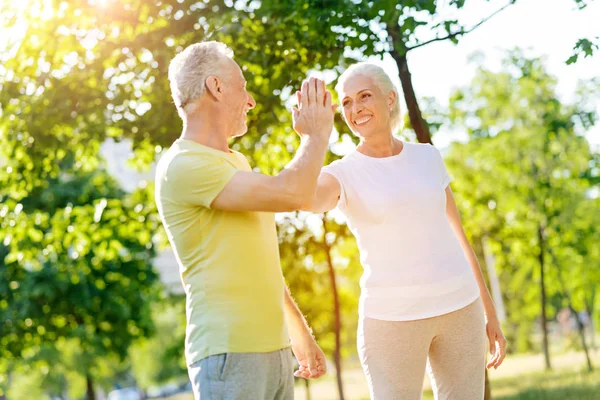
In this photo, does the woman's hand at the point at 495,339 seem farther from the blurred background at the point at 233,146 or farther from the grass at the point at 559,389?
the grass at the point at 559,389

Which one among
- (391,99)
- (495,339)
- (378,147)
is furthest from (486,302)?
(391,99)

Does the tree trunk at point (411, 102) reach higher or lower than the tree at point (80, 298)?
higher

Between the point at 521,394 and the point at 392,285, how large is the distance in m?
9.71

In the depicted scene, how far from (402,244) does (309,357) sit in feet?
2.42

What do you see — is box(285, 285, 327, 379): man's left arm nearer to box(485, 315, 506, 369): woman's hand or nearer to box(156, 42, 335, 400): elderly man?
box(156, 42, 335, 400): elderly man

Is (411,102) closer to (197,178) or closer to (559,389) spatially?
(197,178)

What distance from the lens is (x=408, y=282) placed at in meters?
3.88

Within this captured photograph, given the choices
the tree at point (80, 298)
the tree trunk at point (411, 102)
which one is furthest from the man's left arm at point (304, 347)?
the tree at point (80, 298)

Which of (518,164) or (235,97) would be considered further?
(518,164)

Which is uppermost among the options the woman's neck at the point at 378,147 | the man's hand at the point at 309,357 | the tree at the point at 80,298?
the woman's neck at the point at 378,147

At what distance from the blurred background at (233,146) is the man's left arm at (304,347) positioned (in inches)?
120

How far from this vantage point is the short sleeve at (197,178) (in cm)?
291

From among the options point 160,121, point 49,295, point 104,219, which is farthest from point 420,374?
point 49,295

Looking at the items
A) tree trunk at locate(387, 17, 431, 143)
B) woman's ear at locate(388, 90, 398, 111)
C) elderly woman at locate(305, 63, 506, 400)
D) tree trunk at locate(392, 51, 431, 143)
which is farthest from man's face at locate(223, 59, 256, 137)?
tree trunk at locate(392, 51, 431, 143)
